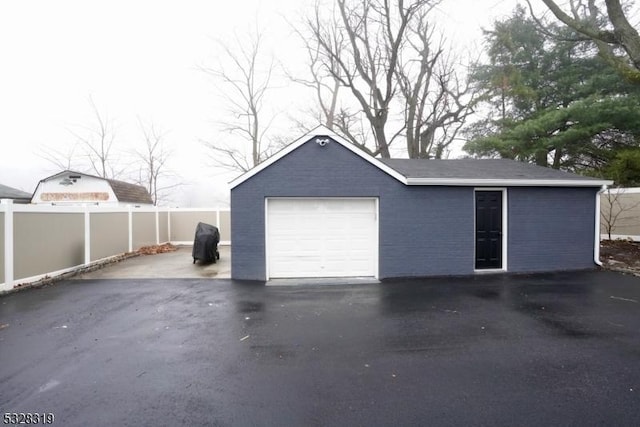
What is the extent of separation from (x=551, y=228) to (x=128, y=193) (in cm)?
2030

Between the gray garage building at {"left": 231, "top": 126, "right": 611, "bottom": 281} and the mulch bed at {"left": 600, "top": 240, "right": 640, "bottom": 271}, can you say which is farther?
the mulch bed at {"left": 600, "top": 240, "right": 640, "bottom": 271}

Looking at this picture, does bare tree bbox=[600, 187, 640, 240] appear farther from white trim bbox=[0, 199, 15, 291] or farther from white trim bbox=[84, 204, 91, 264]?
white trim bbox=[0, 199, 15, 291]

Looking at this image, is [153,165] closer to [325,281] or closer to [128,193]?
[128,193]

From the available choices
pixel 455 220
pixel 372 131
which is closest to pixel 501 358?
pixel 455 220

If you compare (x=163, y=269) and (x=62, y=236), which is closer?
(x=62, y=236)

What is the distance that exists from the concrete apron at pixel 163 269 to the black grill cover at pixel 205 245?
0.24 m

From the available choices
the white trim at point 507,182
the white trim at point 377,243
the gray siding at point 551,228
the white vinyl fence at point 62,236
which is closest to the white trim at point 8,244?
the white vinyl fence at point 62,236

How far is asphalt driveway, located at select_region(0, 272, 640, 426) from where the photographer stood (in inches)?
108

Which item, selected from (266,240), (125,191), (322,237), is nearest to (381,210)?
(322,237)

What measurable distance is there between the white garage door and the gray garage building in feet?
0.08

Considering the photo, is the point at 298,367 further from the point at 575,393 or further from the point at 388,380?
the point at 575,393

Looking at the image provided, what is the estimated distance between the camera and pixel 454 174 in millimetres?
8562

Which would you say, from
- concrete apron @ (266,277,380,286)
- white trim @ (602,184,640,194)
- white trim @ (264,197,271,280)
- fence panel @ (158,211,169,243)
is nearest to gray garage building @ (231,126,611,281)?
white trim @ (264,197,271,280)

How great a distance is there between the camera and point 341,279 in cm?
793
